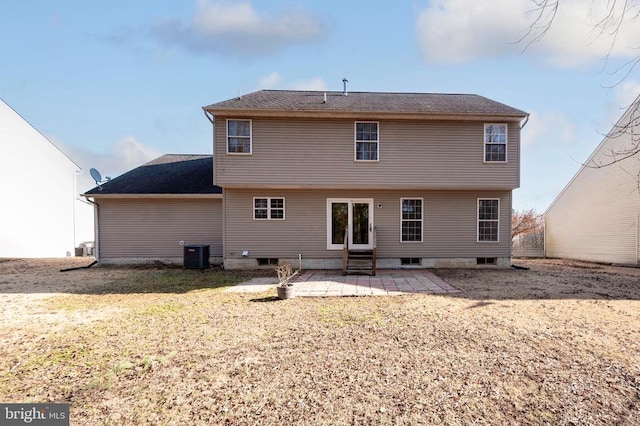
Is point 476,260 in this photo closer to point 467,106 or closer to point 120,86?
point 467,106

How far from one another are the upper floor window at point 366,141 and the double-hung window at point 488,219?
4.50 m

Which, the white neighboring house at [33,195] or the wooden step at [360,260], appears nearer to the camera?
the wooden step at [360,260]

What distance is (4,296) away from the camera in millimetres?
7598

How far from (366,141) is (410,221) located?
341 centimetres

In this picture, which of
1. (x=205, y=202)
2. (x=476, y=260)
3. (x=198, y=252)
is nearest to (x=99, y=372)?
(x=198, y=252)

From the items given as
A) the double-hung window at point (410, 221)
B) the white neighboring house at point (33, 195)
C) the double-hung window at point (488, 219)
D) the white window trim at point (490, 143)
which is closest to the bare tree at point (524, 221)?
the double-hung window at point (488, 219)

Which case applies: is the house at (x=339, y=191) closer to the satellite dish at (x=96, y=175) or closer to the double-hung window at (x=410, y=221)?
the double-hung window at (x=410, y=221)

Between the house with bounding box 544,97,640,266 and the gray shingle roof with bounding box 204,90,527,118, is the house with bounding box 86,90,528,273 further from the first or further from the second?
the house with bounding box 544,97,640,266

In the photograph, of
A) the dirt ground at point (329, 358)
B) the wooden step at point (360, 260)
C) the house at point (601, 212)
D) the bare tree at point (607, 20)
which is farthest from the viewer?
the house at point (601, 212)

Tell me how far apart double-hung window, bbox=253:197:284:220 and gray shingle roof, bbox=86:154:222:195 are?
2.18m

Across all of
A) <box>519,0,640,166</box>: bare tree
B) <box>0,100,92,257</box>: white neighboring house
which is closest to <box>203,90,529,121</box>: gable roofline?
<box>519,0,640,166</box>: bare tree

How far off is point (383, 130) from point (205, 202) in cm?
765

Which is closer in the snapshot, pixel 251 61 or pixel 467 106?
pixel 467 106

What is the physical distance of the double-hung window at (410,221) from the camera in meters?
11.5
